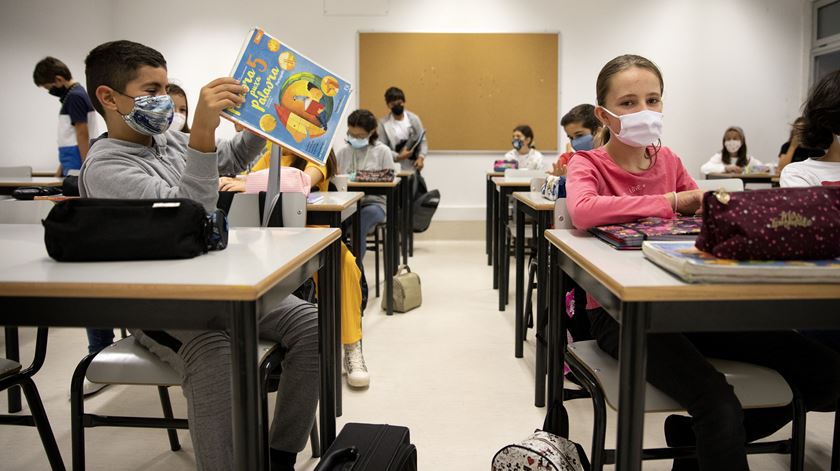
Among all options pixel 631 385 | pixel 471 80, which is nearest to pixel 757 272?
pixel 631 385

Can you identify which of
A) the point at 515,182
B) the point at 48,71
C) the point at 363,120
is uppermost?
the point at 48,71

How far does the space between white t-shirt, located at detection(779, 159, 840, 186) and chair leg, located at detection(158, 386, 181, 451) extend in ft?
6.39

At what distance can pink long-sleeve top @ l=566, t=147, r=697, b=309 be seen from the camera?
152cm

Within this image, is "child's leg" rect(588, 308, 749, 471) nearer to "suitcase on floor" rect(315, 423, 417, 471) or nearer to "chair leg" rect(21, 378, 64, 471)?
"suitcase on floor" rect(315, 423, 417, 471)

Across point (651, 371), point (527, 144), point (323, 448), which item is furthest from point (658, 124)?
point (527, 144)

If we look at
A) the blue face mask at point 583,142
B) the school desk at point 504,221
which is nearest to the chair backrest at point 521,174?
the school desk at point 504,221

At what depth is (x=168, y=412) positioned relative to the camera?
6.41 ft

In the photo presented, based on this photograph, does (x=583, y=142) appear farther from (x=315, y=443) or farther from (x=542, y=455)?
(x=542, y=455)

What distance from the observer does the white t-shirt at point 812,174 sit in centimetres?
185

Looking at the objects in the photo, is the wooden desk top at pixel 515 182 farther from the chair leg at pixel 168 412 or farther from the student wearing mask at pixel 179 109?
the chair leg at pixel 168 412

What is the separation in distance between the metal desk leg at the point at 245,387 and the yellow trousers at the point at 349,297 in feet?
4.54

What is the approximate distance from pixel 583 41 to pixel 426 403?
547cm

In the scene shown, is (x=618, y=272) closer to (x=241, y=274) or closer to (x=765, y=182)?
(x=241, y=274)

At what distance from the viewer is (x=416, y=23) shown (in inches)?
270
